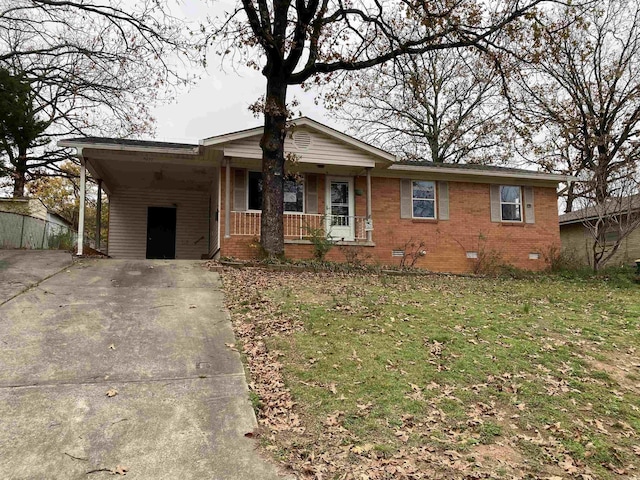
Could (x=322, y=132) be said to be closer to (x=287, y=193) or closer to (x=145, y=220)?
(x=287, y=193)

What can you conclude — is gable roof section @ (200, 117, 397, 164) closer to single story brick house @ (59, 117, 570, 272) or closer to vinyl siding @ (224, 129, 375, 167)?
single story brick house @ (59, 117, 570, 272)

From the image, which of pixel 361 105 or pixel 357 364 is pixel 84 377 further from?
pixel 361 105

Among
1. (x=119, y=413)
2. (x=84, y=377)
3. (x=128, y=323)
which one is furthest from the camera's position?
(x=128, y=323)

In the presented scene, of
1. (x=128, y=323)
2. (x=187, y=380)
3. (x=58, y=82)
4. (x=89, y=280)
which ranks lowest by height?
(x=187, y=380)

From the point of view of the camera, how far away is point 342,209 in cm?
1459

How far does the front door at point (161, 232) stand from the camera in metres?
16.3

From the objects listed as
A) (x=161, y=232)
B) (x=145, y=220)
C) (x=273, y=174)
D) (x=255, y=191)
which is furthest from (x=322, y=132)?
(x=145, y=220)

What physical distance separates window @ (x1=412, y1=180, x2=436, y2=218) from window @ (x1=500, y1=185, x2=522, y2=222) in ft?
8.62

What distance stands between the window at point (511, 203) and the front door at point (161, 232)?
11.7 m

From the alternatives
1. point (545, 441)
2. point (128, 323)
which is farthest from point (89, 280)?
point (545, 441)

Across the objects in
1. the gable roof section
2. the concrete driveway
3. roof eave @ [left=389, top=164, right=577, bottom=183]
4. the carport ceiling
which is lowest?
the concrete driveway

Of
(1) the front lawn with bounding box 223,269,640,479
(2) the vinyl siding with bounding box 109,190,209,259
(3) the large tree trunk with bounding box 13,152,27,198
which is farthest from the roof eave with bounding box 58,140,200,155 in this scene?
(3) the large tree trunk with bounding box 13,152,27,198

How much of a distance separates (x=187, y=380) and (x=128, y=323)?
83.1 inches

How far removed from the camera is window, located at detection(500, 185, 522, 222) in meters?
15.8
